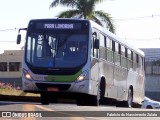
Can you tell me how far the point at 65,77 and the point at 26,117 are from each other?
696cm

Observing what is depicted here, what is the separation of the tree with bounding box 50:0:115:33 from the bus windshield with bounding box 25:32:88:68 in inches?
1021

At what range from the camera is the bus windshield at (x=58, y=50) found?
63.8ft

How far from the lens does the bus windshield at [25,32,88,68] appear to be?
19453 millimetres

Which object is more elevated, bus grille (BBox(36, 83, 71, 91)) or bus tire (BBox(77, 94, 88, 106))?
bus grille (BBox(36, 83, 71, 91))

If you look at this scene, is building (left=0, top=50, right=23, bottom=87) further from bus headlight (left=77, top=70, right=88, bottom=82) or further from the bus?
bus headlight (left=77, top=70, right=88, bottom=82)

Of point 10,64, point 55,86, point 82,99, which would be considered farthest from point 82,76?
point 10,64

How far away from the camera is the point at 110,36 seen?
23141mm

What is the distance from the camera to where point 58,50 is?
1948 centimetres

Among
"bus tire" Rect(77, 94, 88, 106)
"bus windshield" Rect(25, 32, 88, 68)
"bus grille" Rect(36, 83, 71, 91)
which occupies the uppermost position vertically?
"bus windshield" Rect(25, 32, 88, 68)

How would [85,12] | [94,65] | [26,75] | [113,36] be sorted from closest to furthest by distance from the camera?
[26,75], [94,65], [113,36], [85,12]

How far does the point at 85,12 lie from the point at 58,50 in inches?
1079

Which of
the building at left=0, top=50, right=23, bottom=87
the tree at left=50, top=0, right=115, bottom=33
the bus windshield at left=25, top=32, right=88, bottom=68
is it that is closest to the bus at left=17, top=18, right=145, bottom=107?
the bus windshield at left=25, top=32, right=88, bottom=68

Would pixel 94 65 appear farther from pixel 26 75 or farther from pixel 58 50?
pixel 26 75

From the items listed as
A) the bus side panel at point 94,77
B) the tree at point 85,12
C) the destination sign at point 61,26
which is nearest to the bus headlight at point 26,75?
the destination sign at point 61,26
